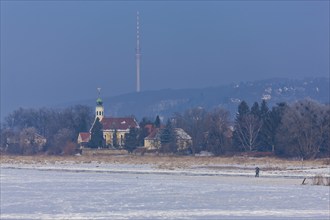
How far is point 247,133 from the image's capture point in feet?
307

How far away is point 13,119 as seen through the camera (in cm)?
15300

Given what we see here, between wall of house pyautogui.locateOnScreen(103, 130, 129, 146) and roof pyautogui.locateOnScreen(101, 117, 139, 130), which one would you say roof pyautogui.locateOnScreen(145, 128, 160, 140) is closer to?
wall of house pyautogui.locateOnScreen(103, 130, 129, 146)

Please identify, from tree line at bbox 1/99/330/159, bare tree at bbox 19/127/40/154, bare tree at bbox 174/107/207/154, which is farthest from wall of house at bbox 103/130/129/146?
bare tree at bbox 19/127/40/154

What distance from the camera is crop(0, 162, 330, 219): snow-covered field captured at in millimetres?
28300

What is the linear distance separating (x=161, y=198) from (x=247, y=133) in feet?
199

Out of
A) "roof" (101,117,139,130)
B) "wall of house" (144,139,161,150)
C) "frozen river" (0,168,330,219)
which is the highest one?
"roof" (101,117,139,130)

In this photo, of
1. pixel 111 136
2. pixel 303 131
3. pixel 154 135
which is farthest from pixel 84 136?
pixel 303 131

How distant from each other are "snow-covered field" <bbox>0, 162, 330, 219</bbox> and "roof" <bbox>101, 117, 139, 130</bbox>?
71875 mm

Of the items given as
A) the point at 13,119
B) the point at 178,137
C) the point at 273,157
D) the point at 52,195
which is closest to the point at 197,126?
the point at 178,137

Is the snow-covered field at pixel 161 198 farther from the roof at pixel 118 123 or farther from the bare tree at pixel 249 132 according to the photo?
the roof at pixel 118 123

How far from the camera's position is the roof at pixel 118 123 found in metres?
119

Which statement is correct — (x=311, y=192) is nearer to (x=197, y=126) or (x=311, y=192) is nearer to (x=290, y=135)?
(x=290, y=135)

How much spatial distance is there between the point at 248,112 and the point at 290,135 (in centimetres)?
1383

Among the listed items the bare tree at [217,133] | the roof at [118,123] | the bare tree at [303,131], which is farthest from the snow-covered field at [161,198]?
the roof at [118,123]
